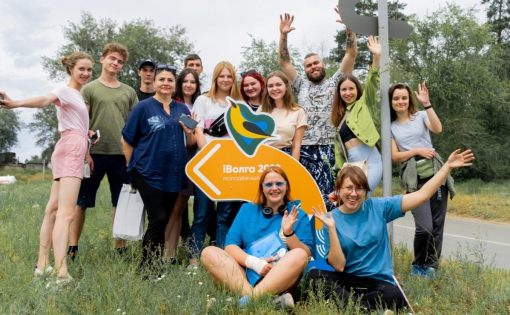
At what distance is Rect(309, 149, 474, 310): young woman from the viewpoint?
3.98 meters

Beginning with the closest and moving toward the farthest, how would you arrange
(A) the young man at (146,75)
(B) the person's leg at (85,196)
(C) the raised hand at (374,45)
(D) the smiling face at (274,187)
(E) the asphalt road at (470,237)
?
1. (D) the smiling face at (274,187)
2. (C) the raised hand at (374,45)
3. (B) the person's leg at (85,196)
4. (A) the young man at (146,75)
5. (E) the asphalt road at (470,237)

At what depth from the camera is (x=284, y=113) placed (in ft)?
17.0

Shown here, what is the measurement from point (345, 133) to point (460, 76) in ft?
75.9

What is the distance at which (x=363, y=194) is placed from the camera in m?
4.11

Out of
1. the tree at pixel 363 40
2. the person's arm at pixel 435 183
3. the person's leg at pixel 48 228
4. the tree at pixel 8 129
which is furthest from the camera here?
the tree at pixel 8 129

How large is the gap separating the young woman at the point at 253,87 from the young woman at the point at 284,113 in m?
0.16

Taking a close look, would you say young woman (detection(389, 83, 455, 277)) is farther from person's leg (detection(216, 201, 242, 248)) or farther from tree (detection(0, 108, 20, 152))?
tree (detection(0, 108, 20, 152))

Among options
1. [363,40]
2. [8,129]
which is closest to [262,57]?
[363,40]


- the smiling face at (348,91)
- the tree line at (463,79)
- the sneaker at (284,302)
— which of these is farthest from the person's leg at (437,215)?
the tree line at (463,79)

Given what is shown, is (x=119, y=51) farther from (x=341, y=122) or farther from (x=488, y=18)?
(x=488, y=18)

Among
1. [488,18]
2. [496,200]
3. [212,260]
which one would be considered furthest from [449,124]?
[212,260]

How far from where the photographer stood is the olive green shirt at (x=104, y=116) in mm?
5426

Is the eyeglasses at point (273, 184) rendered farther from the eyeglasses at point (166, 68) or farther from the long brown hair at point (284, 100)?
the eyeglasses at point (166, 68)

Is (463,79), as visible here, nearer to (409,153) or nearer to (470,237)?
(470,237)
